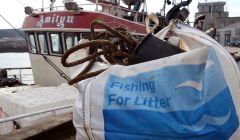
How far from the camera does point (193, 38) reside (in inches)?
70.9

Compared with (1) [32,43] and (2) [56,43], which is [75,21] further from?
(1) [32,43]

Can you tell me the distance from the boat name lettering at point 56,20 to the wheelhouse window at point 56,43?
13.8 inches

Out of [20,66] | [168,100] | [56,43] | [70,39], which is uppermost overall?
[168,100]

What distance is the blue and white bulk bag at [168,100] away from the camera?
4.82 feet

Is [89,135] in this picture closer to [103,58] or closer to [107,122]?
[107,122]

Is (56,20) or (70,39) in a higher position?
(56,20)

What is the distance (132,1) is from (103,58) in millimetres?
9788

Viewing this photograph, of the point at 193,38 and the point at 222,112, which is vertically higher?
the point at 193,38

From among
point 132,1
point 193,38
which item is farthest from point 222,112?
point 132,1

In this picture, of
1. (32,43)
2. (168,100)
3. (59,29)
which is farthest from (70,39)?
(168,100)

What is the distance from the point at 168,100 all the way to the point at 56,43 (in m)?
8.67

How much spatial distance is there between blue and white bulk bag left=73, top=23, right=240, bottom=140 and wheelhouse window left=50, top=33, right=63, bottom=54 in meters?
8.19

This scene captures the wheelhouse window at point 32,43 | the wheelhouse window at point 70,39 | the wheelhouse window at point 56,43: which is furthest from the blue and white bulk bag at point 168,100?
the wheelhouse window at point 32,43

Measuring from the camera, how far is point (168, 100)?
1.53 meters
